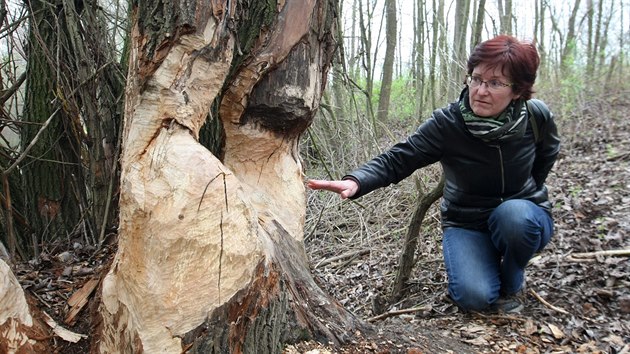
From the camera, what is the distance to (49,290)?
2.37 m

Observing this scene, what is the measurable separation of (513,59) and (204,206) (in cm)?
182

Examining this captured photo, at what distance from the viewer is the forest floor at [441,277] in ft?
7.62

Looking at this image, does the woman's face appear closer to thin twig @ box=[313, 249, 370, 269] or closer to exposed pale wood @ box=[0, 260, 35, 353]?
thin twig @ box=[313, 249, 370, 269]

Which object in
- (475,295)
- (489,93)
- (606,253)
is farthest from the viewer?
(606,253)

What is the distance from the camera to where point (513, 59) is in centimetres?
258

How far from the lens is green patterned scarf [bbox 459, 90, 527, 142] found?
2643mm

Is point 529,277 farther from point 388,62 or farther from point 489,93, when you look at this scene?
point 388,62

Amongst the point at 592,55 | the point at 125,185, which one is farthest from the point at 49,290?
the point at 592,55

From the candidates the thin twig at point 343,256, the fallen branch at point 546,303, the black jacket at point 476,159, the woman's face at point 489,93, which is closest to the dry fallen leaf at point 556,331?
the fallen branch at point 546,303

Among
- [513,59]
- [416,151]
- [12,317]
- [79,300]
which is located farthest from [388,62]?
[12,317]

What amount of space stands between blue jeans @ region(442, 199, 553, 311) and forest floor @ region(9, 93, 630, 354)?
15cm

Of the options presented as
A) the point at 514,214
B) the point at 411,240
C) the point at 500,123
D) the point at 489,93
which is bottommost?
the point at 411,240

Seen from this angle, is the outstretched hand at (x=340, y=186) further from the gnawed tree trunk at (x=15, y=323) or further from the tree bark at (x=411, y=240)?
the gnawed tree trunk at (x=15, y=323)

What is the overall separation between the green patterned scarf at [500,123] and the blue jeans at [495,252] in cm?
41
